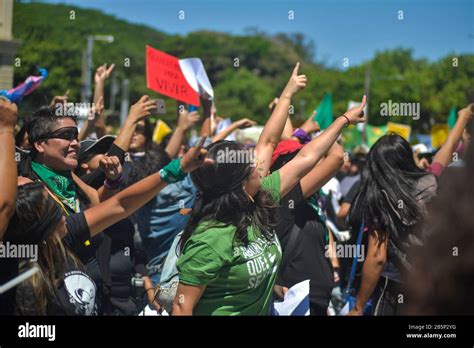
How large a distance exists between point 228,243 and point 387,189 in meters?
1.36

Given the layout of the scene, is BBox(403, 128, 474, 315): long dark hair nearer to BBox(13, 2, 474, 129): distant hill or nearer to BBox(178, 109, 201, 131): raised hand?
BBox(13, 2, 474, 129): distant hill

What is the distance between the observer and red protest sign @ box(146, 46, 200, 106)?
235 inches

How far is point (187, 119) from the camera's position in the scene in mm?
6512

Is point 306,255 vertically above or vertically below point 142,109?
below

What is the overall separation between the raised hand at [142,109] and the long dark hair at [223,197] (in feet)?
3.20

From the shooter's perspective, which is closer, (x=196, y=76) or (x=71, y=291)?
(x=71, y=291)

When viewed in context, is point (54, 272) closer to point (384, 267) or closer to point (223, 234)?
point (223, 234)

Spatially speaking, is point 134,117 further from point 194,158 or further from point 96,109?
point 194,158

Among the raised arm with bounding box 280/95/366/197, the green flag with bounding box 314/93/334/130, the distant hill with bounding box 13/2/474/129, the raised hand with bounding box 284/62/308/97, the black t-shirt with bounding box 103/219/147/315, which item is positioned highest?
the raised hand with bounding box 284/62/308/97

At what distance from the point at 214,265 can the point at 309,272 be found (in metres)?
1.38

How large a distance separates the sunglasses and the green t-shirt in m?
1.02

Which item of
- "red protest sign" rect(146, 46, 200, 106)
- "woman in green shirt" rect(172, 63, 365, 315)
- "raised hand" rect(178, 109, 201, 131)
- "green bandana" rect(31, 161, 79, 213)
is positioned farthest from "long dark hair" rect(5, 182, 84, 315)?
"raised hand" rect(178, 109, 201, 131)

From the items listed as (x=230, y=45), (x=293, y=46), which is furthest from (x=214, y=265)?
(x=293, y=46)

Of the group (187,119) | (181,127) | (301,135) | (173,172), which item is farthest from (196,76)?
(173,172)
